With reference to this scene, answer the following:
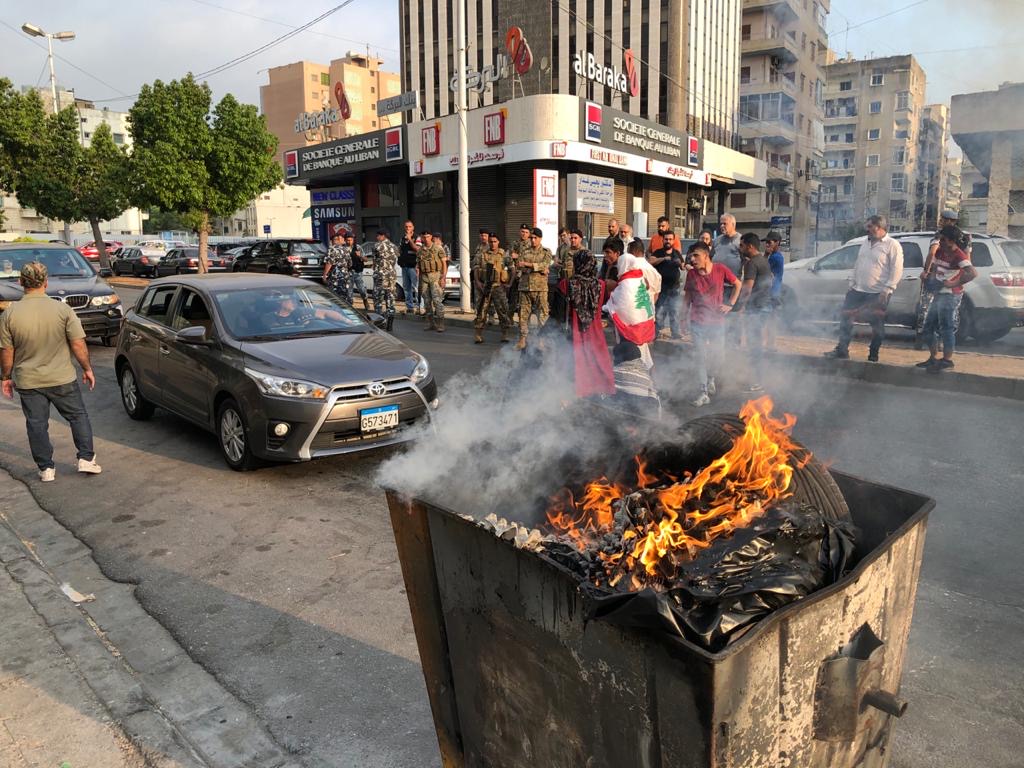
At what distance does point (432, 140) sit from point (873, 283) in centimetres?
1976

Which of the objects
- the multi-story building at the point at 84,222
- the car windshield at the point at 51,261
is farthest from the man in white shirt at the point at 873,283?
the multi-story building at the point at 84,222

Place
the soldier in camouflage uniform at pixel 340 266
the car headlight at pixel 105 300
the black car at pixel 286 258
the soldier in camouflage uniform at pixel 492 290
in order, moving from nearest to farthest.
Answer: the car headlight at pixel 105 300 → the soldier in camouflage uniform at pixel 492 290 → the soldier in camouflage uniform at pixel 340 266 → the black car at pixel 286 258

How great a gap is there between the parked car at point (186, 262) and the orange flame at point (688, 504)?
3108cm

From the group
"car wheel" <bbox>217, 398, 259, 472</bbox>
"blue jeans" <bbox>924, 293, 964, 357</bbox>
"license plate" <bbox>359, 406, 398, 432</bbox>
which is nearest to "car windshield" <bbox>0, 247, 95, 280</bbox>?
"car wheel" <bbox>217, 398, 259, 472</bbox>

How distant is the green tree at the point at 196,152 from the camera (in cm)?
2698

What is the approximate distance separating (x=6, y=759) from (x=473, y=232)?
2510 centimetres

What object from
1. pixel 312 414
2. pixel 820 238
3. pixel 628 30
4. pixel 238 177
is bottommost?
pixel 312 414

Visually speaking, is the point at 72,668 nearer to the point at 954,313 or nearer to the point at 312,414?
the point at 312,414

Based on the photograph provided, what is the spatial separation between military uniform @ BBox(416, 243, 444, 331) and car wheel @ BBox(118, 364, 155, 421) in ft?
22.9

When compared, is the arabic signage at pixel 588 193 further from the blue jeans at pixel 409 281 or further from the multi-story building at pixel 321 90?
the multi-story building at pixel 321 90

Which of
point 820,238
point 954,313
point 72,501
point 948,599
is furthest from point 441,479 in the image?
point 820,238

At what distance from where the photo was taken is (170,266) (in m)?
32.4

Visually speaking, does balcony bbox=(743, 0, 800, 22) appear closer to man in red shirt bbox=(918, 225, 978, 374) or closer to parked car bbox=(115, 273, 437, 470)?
man in red shirt bbox=(918, 225, 978, 374)

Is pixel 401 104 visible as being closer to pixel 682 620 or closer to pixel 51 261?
pixel 51 261
